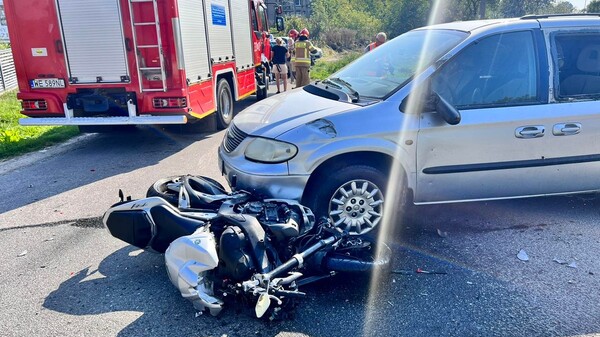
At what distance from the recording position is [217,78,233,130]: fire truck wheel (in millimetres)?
8711

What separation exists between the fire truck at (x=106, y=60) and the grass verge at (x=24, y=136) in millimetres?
743

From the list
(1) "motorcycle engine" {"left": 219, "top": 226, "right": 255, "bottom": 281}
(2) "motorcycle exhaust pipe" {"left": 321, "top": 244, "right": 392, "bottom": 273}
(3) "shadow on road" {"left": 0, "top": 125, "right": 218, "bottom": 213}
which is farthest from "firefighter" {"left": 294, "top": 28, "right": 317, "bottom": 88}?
(1) "motorcycle engine" {"left": 219, "top": 226, "right": 255, "bottom": 281}

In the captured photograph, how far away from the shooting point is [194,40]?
7.27 m

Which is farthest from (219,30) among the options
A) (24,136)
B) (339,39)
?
(339,39)

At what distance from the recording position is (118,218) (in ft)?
10.6

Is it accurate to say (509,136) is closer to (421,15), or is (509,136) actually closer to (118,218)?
(118,218)

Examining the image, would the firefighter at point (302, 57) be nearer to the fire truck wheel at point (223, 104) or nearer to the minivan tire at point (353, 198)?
the fire truck wheel at point (223, 104)

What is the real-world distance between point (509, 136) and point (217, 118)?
240 inches

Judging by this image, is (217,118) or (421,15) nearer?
(217,118)

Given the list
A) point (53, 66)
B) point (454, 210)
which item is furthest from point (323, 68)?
point (454, 210)

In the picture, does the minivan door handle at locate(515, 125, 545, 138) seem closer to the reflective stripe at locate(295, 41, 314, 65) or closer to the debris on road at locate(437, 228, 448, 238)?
the debris on road at locate(437, 228, 448, 238)

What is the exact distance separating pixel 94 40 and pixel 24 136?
119 inches

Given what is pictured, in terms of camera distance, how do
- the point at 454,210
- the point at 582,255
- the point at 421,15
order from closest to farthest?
1. the point at 582,255
2. the point at 454,210
3. the point at 421,15

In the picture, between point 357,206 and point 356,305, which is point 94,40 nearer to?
point 357,206
